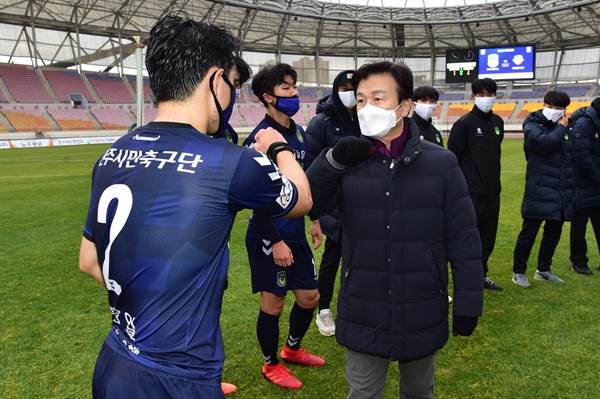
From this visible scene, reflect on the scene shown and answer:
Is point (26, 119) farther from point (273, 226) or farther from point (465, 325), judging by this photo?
point (465, 325)

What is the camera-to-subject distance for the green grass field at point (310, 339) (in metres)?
3.38

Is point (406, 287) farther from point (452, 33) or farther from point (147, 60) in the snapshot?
point (452, 33)

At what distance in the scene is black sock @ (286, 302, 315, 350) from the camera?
12.0ft

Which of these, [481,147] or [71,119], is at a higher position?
[481,147]

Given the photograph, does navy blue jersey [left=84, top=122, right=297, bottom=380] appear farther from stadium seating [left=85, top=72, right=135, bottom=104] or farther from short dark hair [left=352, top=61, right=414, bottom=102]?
stadium seating [left=85, top=72, right=135, bottom=104]

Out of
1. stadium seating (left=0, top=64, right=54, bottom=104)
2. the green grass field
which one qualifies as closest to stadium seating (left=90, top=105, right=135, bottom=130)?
stadium seating (left=0, top=64, right=54, bottom=104)

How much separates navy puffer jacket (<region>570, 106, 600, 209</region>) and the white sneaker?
11.5 feet

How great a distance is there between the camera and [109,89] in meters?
45.9

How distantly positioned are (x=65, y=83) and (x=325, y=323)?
153 feet

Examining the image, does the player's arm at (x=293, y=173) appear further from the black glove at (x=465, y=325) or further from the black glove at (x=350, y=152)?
the black glove at (x=465, y=325)

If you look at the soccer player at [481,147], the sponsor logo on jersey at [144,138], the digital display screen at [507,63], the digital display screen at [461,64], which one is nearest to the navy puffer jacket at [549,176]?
the soccer player at [481,147]

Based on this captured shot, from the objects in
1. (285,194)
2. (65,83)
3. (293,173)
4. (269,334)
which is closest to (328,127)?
Answer: (269,334)

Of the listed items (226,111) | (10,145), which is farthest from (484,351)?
(10,145)

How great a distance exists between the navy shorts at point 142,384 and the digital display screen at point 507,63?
139ft
